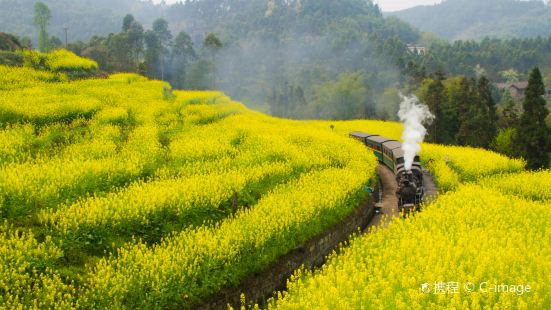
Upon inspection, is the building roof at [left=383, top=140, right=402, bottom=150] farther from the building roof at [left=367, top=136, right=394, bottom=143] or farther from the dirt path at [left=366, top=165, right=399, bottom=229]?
the dirt path at [left=366, top=165, right=399, bottom=229]

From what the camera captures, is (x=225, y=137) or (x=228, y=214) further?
(x=225, y=137)

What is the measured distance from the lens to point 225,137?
26.7 metres

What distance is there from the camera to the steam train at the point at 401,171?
61.8 feet

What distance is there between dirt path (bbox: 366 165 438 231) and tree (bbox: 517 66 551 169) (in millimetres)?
12442

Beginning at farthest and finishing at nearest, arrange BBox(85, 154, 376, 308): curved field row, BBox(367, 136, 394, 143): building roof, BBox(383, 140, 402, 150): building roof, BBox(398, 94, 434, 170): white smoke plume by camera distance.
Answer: BBox(367, 136, 394, 143): building roof < BBox(383, 140, 402, 150): building roof < BBox(398, 94, 434, 170): white smoke plume < BBox(85, 154, 376, 308): curved field row

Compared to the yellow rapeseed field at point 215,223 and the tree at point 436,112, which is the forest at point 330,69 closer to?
the tree at point 436,112

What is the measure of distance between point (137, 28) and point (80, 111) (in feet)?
256

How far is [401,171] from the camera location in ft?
72.6

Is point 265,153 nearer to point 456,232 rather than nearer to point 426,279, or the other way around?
point 456,232

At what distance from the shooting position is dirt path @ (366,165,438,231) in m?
21.4

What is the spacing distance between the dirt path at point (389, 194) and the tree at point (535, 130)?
1244 cm

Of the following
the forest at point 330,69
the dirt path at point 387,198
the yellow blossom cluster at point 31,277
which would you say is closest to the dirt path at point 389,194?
the dirt path at point 387,198

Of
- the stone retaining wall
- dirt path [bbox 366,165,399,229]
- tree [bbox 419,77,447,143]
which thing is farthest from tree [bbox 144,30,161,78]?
the stone retaining wall

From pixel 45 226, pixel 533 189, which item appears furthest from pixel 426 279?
pixel 533 189
